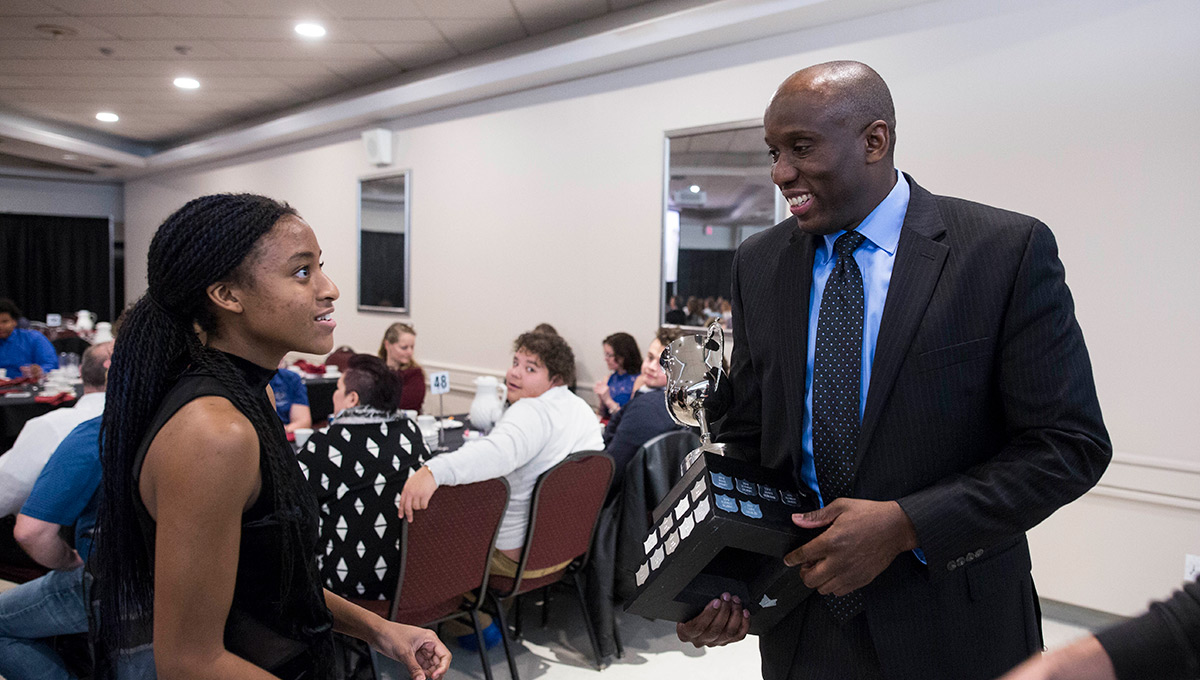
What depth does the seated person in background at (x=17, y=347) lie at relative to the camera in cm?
582

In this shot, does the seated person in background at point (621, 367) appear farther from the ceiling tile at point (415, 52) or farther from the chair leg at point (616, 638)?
the ceiling tile at point (415, 52)

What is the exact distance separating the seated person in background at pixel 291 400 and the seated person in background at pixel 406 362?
71 cm

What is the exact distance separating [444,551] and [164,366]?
1.53m

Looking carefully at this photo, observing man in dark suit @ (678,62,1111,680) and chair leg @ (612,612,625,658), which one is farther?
chair leg @ (612,612,625,658)

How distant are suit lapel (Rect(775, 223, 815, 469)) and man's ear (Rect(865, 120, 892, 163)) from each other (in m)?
0.17

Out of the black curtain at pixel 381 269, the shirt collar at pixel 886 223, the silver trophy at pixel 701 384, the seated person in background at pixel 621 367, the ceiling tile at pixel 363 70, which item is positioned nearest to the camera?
the shirt collar at pixel 886 223

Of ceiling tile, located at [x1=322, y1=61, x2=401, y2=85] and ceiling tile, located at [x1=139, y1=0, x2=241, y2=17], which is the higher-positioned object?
ceiling tile, located at [x1=322, y1=61, x2=401, y2=85]

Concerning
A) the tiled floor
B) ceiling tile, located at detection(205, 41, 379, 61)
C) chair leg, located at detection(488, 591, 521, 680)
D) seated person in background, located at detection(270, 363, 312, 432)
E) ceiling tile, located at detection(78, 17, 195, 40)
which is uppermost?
ceiling tile, located at detection(205, 41, 379, 61)

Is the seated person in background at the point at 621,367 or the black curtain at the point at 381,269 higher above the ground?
the black curtain at the point at 381,269

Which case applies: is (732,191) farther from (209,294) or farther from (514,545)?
(209,294)

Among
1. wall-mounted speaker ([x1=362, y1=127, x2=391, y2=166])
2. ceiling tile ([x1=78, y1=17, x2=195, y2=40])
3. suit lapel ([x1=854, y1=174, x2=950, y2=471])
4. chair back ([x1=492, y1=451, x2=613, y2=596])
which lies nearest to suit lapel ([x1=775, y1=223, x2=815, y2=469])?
suit lapel ([x1=854, y1=174, x2=950, y2=471])

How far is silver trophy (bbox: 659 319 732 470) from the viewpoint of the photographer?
1342 millimetres

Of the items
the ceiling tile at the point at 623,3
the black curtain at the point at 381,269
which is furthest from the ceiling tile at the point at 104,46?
the ceiling tile at the point at 623,3

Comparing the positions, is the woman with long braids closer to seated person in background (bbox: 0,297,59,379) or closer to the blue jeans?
the blue jeans
